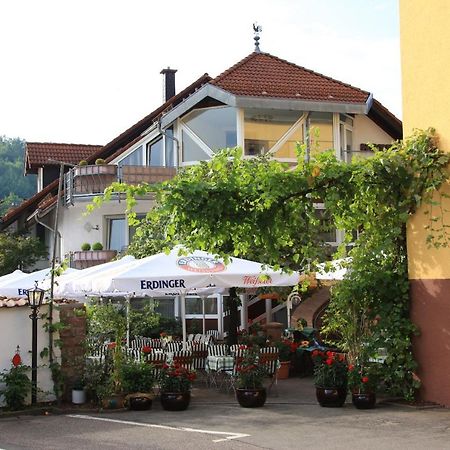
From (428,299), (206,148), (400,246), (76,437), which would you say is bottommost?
(76,437)

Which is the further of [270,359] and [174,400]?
[270,359]

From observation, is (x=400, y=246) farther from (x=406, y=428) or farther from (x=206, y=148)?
(x=206, y=148)

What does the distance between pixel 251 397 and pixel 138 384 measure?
6.21 ft

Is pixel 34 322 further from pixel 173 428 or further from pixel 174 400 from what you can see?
pixel 173 428

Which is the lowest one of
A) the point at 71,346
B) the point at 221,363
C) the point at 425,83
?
the point at 221,363

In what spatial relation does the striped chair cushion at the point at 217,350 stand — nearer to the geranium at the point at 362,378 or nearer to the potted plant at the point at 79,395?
the potted plant at the point at 79,395

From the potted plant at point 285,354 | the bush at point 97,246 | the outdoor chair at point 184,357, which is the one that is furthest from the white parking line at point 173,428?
the bush at point 97,246

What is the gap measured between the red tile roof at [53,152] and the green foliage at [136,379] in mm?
23697

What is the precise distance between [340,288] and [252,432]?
384 centimetres

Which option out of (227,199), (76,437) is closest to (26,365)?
(76,437)

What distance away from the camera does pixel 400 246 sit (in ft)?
46.8

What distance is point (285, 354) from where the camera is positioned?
1877 cm

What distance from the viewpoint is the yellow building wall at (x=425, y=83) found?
1306 cm

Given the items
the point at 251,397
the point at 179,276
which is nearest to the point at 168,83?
the point at 179,276
